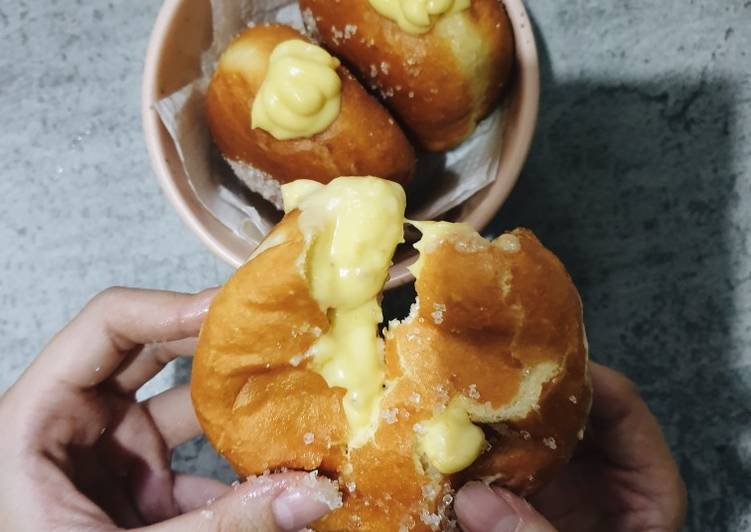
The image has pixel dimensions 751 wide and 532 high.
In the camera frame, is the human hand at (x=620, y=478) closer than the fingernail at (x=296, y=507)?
No

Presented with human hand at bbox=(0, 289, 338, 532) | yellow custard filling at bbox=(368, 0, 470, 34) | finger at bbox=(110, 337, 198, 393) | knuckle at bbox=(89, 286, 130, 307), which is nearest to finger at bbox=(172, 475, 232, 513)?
human hand at bbox=(0, 289, 338, 532)

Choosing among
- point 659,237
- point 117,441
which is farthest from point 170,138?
point 659,237

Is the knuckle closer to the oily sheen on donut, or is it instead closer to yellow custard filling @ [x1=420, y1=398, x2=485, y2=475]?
the oily sheen on donut

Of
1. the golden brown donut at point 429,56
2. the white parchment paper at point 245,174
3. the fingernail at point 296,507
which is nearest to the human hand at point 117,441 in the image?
the fingernail at point 296,507

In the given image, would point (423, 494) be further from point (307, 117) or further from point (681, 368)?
point (681, 368)

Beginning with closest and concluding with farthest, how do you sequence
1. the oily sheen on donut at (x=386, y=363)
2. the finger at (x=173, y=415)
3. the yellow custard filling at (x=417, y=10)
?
the oily sheen on donut at (x=386, y=363) → the yellow custard filling at (x=417, y=10) → the finger at (x=173, y=415)

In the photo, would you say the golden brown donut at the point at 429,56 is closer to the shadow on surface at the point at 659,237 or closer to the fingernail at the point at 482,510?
the shadow on surface at the point at 659,237
